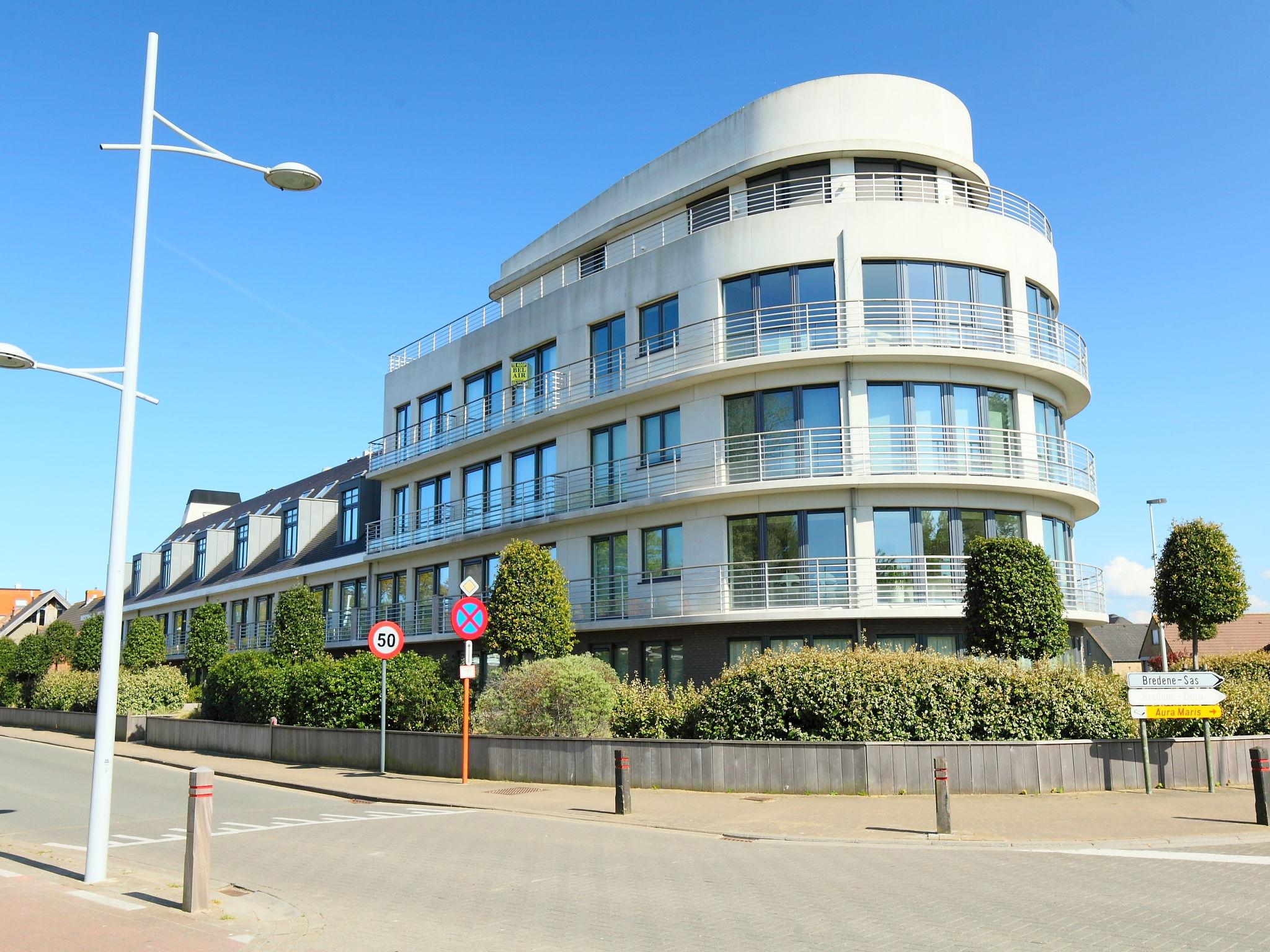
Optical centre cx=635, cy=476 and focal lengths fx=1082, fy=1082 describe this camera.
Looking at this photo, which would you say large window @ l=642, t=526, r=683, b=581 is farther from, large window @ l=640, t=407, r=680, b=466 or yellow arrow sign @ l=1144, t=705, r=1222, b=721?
yellow arrow sign @ l=1144, t=705, r=1222, b=721

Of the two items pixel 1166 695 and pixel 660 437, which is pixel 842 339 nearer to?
pixel 660 437

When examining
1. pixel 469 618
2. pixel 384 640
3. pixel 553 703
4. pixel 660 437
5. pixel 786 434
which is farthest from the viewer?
pixel 660 437

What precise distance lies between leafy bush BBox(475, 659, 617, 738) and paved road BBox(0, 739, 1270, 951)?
4740 mm

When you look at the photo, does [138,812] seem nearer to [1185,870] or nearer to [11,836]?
[11,836]

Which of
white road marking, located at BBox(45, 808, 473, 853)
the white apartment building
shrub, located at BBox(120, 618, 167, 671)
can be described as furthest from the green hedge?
shrub, located at BBox(120, 618, 167, 671)

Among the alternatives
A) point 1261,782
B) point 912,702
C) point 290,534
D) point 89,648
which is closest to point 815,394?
point 912,702

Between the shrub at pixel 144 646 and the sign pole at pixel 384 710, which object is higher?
the shrub at pixel 144 646

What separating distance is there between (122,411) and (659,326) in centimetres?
1879

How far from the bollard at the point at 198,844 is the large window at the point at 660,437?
18474 mm

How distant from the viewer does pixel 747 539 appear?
25.4 meters

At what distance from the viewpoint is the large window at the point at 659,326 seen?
27297 millimetres

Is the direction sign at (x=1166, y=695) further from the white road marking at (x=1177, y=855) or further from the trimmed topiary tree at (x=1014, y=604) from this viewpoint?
the white road marking at (x=1177, y=855)

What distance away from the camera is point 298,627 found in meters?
34.4

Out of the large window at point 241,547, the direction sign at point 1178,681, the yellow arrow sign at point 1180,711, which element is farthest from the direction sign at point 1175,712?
the large window at point 241,547
